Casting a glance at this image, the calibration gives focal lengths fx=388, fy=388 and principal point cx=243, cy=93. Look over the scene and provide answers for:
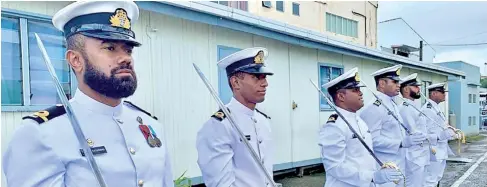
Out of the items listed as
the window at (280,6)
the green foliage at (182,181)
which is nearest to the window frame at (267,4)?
the window at (280,6)

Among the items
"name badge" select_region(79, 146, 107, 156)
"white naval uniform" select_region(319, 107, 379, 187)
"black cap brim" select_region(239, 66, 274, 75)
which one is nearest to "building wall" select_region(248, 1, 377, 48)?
"white naval uniform" select_region(319, 107, 379, 187)

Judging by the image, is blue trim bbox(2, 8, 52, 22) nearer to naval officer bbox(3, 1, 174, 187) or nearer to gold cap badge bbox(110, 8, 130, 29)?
naval officer bbox(3, 1, 174, 187)

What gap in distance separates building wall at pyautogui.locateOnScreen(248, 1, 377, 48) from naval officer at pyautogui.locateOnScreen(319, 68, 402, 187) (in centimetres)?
1258

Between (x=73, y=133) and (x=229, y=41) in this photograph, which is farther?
(x=229, y=41)

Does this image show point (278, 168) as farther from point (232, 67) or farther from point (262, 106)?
point (232, 67)

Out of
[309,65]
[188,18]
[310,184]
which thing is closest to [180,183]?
[188,18]

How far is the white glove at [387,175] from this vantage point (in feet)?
9.15

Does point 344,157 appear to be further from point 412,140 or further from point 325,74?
point 325,74

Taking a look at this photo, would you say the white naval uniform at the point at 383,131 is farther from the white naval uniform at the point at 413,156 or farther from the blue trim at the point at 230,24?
the blue trim at the point at 230,24

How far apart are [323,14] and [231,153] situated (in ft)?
65.6

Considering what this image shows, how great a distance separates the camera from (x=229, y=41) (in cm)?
579

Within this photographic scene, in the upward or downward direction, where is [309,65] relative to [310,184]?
upward

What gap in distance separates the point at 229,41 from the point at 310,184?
9.73ft

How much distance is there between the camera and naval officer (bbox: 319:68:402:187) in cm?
290
